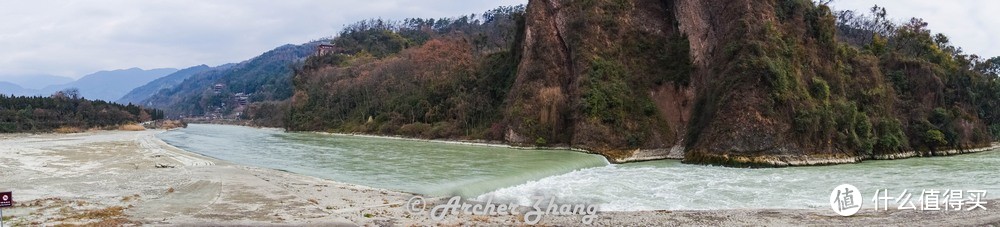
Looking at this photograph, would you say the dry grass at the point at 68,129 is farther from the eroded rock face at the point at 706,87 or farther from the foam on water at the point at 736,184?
the foam on water at the point at 736,184

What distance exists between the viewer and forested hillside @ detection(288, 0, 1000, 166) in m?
39.8

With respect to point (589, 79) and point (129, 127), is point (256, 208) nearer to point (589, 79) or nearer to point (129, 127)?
point (589, 79)

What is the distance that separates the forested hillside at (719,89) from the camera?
131 ft

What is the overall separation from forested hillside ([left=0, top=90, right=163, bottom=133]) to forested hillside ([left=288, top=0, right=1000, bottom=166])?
43.5 meters

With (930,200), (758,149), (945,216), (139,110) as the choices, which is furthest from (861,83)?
(139,110)

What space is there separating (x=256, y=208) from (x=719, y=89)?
3313 cm

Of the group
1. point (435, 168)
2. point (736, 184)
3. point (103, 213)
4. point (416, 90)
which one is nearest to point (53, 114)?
point (416, 90)

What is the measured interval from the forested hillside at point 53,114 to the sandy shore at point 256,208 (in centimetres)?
5598

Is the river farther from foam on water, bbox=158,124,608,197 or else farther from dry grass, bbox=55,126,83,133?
dry grass, bbox=55,126,83,133

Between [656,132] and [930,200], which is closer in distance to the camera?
[930,200]

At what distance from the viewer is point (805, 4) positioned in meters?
46.8

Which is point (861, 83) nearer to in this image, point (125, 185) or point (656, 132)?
point (656, 132)

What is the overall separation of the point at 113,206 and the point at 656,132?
3937cm

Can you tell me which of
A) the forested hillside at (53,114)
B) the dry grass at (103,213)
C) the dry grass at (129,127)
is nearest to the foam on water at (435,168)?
the dry grass at (103,213)
